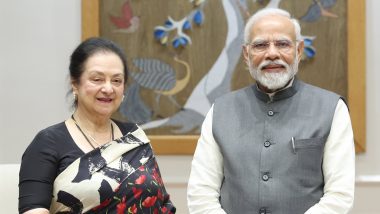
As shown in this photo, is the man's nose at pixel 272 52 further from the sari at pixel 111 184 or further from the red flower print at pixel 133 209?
the red flower print at pixel 133 209

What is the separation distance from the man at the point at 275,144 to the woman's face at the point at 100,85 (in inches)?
15.3

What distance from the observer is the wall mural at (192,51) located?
326cm

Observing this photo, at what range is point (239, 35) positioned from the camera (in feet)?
10.9

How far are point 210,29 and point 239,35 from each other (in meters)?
0.17

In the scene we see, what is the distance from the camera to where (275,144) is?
6.85 ft

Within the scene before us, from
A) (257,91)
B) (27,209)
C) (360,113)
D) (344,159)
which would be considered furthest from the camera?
(360,113)

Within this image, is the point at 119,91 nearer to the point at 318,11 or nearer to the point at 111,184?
the point at 111,184

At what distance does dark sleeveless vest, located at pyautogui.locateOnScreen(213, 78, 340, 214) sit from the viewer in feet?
6.71

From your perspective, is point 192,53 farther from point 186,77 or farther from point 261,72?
point 261,72

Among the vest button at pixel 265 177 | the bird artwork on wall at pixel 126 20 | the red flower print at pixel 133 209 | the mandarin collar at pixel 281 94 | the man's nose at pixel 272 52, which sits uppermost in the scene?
the bird artwork on wall at pixel 126 20

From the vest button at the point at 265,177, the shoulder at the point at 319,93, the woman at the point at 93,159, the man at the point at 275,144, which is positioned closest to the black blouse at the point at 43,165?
the woman at the point at 93,159

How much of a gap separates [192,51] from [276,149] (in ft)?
4.49

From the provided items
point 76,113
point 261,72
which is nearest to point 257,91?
point 261,72

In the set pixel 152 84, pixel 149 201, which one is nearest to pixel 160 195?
pixel 149 201
